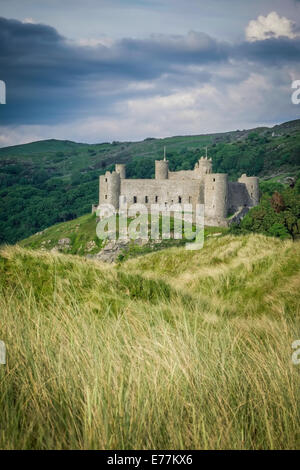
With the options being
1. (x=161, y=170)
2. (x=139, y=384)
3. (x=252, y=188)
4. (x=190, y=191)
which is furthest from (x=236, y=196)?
(x=139, y=384)

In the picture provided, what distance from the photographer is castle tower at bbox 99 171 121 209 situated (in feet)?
191

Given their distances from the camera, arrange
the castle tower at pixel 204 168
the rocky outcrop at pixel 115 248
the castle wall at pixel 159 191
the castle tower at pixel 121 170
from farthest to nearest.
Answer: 1. the castle tower at pixel 121 170
2. the castle tower at pixel 204 168
3. the castle wall at pixel 159 191
4. the rocky outcrop at pixel 115 248

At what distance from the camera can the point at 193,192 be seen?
56.8 meters

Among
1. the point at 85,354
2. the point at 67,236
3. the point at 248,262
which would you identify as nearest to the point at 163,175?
the point at 67,236

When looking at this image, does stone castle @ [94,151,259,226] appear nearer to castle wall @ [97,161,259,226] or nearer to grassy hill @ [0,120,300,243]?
castle wall @ [97,161,259,226]

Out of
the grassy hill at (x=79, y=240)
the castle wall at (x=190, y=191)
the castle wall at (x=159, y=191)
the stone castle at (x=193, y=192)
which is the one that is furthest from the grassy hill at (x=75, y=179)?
the castle wall at (x=159, y=191)

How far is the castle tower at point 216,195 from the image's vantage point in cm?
5453

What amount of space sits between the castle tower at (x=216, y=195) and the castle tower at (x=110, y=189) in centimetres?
1131

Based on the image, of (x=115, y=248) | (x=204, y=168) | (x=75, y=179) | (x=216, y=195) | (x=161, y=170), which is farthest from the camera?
(x=75, y=179)

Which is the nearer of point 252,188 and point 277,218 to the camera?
point 277,218

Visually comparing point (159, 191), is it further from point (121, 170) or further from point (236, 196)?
point (236, 196)

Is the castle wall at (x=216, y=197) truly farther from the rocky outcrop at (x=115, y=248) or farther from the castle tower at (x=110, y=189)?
the castle tower at (x=110, y=189)

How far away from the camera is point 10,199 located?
10044cm

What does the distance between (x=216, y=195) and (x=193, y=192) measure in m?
3.29
